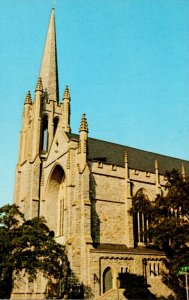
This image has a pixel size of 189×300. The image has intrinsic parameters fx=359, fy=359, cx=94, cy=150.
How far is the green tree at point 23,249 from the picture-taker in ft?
78.0

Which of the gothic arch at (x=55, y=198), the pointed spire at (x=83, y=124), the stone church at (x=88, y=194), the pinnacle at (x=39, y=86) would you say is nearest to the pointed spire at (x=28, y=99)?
the stone church at (x=88, y=194)

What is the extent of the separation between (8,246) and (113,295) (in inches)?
359

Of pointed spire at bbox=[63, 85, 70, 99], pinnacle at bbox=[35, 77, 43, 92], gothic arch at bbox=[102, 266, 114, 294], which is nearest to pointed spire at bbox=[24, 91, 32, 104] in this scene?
pinnacle at bbox=[35, 77, 43, 92]

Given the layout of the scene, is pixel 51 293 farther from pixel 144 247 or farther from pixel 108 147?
pixel 108 147

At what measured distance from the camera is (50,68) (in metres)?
50.2

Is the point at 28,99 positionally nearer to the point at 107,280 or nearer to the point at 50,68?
the point at 50,68

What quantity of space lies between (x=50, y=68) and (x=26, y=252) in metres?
31.5

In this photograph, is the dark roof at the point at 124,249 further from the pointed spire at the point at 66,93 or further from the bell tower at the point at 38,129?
the pointed spire at the point at 66,93

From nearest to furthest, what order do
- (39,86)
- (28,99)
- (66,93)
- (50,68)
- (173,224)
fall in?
1. (173,224)
2. (39,86)
3. (66,93)
4. (28,99)
5. (50,68)

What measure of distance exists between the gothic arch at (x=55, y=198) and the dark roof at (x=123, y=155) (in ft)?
14.0

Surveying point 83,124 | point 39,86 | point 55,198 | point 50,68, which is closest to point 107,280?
point 55,198

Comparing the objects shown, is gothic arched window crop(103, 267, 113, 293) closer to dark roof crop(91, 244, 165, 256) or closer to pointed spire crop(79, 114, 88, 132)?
dark roof crop(91, 244, 165, 256)

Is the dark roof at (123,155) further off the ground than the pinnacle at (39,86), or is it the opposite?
the pinnacle at (39,86)

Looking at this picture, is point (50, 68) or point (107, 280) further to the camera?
point (50, 68)
